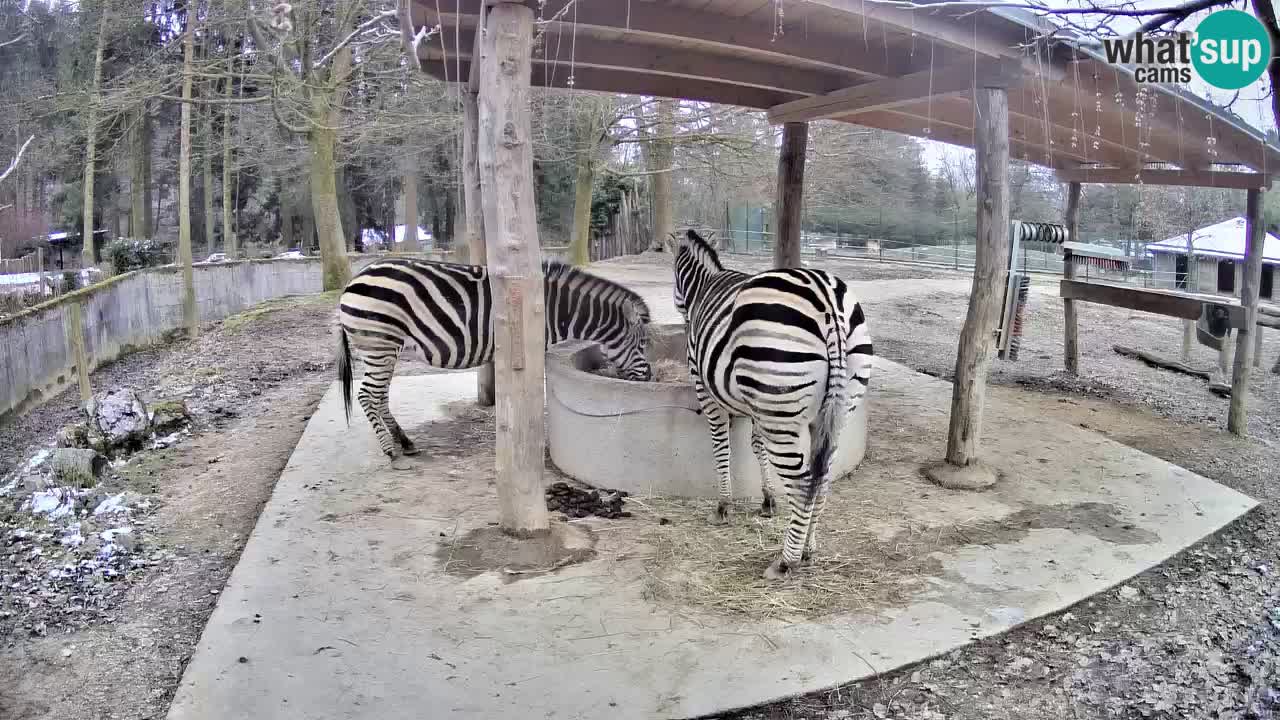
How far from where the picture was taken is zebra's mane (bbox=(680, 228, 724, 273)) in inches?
228

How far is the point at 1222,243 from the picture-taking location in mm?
11883

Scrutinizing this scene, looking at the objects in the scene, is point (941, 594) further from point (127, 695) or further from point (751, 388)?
point (127, 695)

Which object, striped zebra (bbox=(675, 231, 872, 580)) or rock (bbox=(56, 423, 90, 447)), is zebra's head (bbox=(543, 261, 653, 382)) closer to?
striped zebra (bbox=(675, 231, 872, 580))

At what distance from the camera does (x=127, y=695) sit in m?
3.22

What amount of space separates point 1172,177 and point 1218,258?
15.0 feet

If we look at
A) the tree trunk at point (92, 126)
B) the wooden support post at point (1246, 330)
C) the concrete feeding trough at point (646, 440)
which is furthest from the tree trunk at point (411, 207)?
the wooden support post at point (1246, 330)

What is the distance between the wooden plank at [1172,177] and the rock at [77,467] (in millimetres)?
9098

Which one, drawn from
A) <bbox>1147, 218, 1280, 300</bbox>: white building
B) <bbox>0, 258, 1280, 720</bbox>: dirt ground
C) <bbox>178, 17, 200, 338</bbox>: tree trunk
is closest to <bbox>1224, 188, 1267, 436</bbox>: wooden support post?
<bbox>0, 258, 1280, 720</bbox>: dirt ground

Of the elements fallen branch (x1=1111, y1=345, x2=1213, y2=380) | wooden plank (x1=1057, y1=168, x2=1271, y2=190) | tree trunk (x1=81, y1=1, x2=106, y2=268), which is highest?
tree trunk (x1=81, y1=1, x2=106, y2=268)

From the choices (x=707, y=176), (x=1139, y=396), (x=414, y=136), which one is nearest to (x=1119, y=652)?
(x=1139, y=396)

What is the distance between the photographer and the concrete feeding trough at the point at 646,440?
202 inches

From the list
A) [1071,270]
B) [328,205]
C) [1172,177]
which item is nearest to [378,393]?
[1071,270]

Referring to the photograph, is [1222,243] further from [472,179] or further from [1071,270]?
[472,179]

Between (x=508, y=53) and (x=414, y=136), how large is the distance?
18.1m
